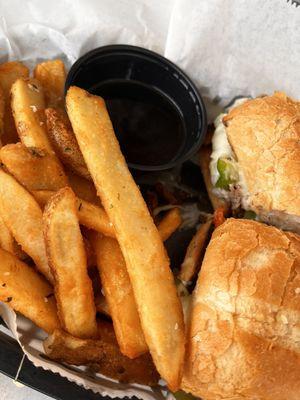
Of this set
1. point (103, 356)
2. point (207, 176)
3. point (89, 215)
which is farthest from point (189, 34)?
point (103, 356)

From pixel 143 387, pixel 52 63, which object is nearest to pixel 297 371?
pixel 143 387

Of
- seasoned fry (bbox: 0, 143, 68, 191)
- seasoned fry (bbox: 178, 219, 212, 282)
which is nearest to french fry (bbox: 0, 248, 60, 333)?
seasoned fry (bbox: 0, 143, 68, 191)

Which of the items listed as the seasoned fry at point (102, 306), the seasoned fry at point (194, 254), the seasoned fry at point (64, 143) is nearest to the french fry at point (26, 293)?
the seasoned fry at point (102, 306)

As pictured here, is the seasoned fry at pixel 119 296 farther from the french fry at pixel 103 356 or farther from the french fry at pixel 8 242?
the french fry at pixel 8 242

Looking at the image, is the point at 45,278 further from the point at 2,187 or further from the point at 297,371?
the point at 297,371

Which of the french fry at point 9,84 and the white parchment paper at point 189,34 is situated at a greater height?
the white parchment paper at point 189,34

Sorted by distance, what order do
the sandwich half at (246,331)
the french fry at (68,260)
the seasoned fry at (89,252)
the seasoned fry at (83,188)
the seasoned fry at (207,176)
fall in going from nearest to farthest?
the french fry at (68,260)
the sandwich half at (246,331)
the seasoned fry at (89,252)
the seasoned fry at (83,188)
the seasoned fry at (207,176)

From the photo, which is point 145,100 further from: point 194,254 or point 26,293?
point 26,293

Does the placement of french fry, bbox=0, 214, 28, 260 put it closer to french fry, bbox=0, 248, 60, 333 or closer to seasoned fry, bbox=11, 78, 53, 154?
french fry, bbox=0, 248, 60, 333
